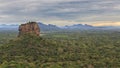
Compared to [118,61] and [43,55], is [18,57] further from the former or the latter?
[118,61]

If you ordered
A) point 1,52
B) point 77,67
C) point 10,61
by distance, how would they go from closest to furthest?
point 77,67
point 10,61
point 1,52

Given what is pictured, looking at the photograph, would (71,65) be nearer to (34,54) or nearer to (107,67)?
(107,67)

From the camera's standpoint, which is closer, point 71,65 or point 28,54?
point 71,65

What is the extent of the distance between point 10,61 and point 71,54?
48.1 metres

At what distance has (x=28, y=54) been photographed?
7677 inches

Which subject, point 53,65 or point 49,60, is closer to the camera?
point 53,65

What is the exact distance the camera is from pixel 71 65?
6506 inches

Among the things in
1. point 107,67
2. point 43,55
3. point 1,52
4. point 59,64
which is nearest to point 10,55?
point 1,52

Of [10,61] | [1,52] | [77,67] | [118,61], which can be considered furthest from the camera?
[1,52]

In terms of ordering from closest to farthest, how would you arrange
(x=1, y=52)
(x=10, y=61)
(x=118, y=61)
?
(x=10, y=61) < (x=118, y=61) < (x=1, y=52)

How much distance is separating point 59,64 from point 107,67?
3077 centimetres

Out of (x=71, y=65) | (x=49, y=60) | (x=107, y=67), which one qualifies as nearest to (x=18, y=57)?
(x=49, y=60)

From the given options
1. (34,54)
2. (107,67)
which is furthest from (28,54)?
(107,67)

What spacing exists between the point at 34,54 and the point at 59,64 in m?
33.9
